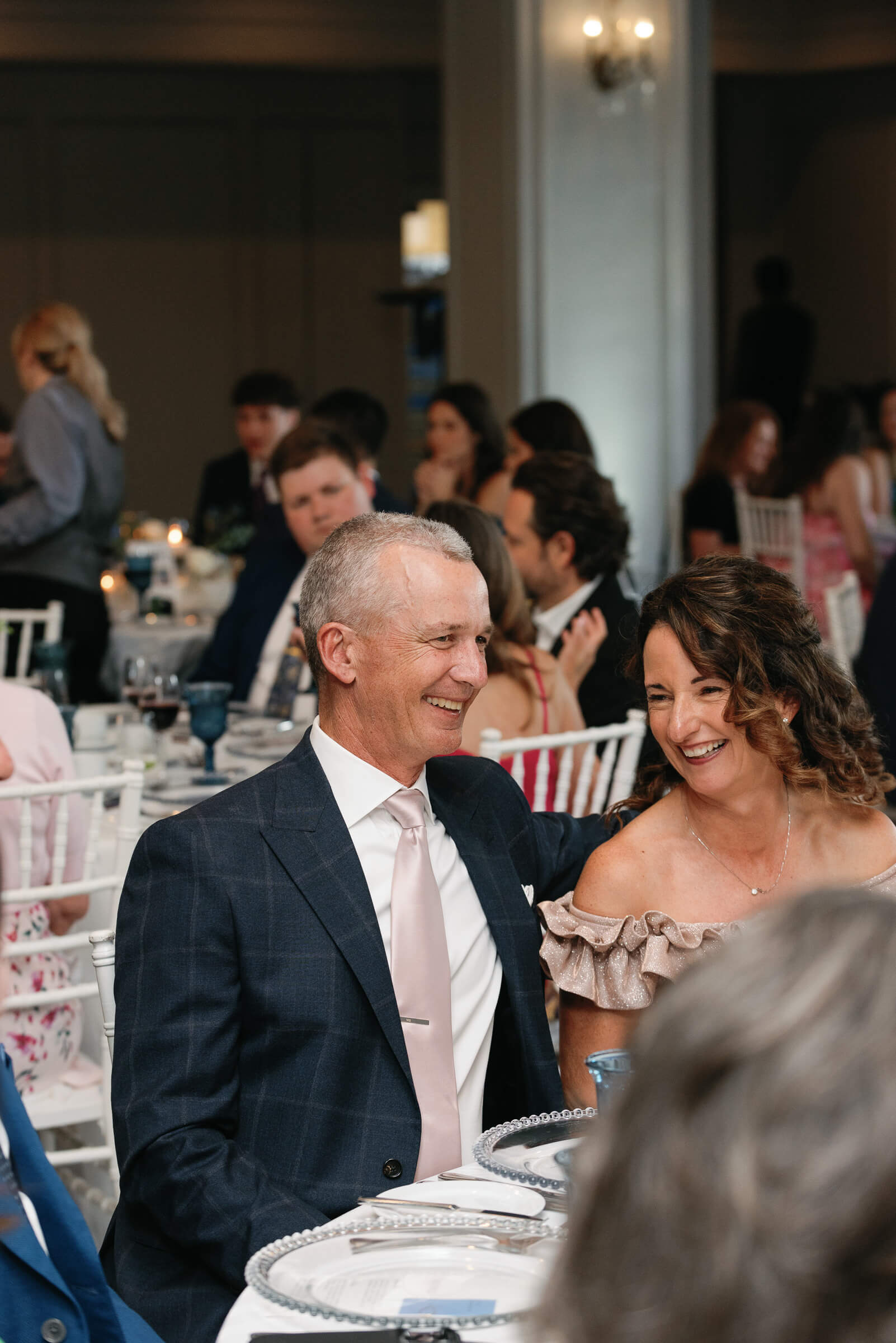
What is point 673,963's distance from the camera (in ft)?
5.92

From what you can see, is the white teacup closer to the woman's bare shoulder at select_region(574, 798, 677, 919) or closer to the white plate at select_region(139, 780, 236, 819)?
the white plate at select_region(139, 780, 236, 819)

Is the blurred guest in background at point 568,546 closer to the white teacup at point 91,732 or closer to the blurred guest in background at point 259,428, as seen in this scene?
the white teacup at point 91,732

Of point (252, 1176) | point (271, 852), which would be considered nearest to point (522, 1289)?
point (252, 1176)

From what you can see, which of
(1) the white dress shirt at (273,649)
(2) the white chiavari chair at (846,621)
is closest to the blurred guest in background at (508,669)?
(1) the white dress shirt at (273,649)

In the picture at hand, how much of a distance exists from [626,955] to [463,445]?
4023 millimetres

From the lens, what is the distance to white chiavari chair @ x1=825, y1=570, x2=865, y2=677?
168 inches

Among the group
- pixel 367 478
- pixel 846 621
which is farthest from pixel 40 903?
pixel 846 621

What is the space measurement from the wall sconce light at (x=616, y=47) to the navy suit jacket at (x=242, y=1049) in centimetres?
547

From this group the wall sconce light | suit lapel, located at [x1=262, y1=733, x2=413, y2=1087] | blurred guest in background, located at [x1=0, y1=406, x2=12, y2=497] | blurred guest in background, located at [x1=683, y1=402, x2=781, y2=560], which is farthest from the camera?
blurred guest in background, located at [x1=0, y1=406, x2=12, y2=497]

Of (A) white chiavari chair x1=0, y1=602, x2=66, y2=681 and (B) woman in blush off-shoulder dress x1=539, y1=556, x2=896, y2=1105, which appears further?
(A) white chiavari chair x1=0, y1=602, x2=66, y2=681

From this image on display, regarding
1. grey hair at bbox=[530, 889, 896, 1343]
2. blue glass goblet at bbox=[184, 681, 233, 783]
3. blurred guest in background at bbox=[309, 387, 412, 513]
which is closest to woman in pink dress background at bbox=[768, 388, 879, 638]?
blurred guest in background at bbox=[309, 387, 412, 513]

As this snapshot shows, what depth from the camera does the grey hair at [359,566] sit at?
5.78 feet

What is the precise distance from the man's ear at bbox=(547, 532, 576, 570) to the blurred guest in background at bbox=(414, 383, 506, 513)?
1.98 metres

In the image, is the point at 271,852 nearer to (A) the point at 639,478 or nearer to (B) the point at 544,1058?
(B) the point at 544,1058
